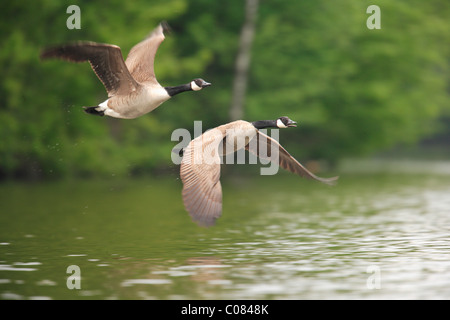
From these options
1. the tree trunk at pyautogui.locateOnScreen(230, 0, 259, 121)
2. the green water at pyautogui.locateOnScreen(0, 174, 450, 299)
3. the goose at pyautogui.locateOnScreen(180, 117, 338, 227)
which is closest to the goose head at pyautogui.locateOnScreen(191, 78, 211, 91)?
the goose at pyautogui.locateOnScreen(180, 117, 338, 227)

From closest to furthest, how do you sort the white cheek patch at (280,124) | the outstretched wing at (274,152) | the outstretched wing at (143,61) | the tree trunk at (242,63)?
the outstretched wing at (143,61) → the white cheek patch at (280,124) → the outstretched wing at (274,152) → the tree trunk at (242,63)

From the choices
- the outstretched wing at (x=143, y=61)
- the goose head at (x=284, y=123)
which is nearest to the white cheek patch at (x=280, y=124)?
the goose head at (x=284, y=123)

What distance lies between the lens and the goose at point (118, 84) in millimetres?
10984

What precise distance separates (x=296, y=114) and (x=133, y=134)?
7664 mm

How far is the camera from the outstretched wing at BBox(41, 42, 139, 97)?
1098 cm

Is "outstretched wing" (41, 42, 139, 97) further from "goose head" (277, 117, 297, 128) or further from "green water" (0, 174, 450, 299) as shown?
"green water" (0, 174, 450, 299)

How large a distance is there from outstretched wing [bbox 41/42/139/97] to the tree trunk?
24.1 metres

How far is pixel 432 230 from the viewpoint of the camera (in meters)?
16.6

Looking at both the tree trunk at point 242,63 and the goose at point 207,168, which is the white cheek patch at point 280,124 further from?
the tree trunk at point 242,63

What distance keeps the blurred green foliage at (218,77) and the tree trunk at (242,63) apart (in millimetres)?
701

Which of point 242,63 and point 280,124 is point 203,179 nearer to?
point 280,124
